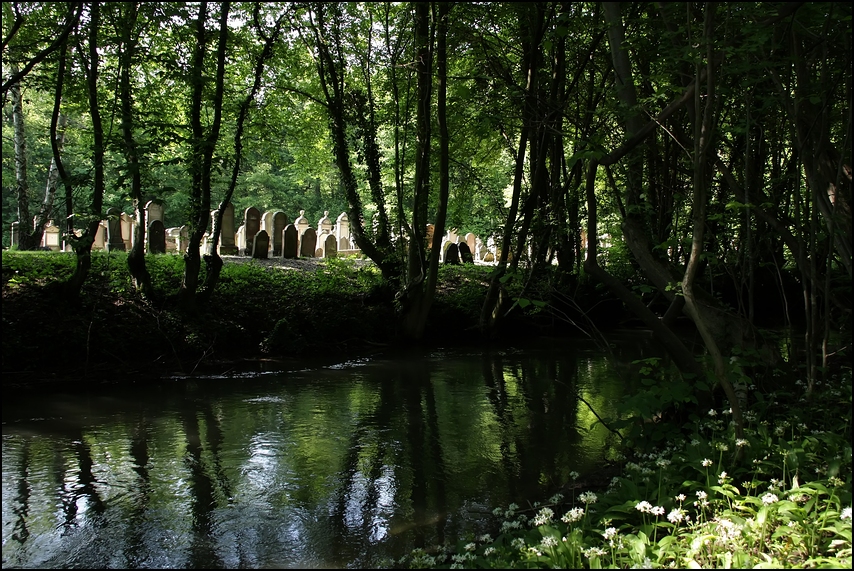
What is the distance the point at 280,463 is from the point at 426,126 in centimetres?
Answer: 777

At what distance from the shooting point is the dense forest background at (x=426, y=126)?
20.9ft

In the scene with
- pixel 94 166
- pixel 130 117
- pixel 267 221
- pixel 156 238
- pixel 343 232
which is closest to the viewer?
pixel 130 117

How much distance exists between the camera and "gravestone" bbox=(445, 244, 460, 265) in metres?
19.8

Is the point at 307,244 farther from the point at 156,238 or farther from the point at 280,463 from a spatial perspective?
the point at 280,463

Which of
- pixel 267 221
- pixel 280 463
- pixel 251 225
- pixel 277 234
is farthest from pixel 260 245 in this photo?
pixel 280 463

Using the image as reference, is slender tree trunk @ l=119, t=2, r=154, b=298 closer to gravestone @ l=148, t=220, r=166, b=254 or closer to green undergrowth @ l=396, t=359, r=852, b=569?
gravestone @ l=148, t=220, r=166, b=254

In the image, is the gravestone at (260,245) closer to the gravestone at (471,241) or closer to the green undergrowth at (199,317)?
the green undergrowth at (199,317)

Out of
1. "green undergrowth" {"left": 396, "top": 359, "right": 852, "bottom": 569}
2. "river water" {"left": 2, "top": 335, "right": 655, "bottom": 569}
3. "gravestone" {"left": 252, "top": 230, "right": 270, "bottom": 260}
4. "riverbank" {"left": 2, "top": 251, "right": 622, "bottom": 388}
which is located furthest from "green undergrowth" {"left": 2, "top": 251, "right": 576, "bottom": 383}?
"green undergrowth" {"left": 396, "top": 359, "right": 852, "bottom": 569}

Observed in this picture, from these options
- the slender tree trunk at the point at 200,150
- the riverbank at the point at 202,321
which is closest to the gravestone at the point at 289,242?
the riverbank at the point at 202,321

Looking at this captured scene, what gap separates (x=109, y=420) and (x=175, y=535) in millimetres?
3592

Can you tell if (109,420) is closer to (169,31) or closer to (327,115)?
(169,31)

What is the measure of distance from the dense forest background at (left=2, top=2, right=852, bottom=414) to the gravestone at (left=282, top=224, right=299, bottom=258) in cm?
212

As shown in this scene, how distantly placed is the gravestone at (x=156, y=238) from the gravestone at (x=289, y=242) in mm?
3102

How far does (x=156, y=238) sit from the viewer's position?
48.4 ft
